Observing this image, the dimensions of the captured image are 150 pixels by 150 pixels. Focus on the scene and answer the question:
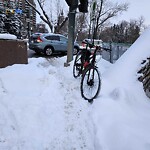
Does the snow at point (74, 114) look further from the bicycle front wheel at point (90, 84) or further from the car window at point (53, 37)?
the car window at point (53, 37)

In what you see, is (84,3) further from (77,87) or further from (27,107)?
(27,107)

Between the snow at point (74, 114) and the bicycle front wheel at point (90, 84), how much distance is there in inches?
6.1

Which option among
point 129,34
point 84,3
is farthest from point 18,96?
point 129,34

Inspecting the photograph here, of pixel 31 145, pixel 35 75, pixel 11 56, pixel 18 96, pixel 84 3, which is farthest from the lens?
pixel 84 3

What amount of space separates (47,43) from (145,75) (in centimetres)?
1030

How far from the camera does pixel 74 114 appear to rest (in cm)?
364

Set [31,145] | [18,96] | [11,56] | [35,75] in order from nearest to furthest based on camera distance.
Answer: [31,145], [18,96], [35,75], [11,56]

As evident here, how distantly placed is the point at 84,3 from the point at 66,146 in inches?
202

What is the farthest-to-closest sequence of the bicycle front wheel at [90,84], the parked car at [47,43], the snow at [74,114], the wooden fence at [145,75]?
the parked car at [47,43] < the bicycle front wheel at [90,84] < the wooden fence at [145,75] < the snow at [74,114]

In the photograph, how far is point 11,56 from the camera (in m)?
6.12

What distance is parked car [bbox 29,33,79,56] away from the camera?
44.5 feet

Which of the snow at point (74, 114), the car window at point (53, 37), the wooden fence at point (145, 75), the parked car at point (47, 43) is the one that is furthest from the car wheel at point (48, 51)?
the wooden fence at point (145, 75)

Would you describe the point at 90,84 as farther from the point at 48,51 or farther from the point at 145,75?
Answer: the point at 48,51

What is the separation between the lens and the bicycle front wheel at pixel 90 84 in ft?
14.1
